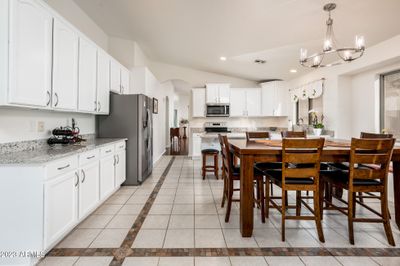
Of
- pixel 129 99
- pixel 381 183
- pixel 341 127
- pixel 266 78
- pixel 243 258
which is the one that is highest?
pixel 266 78

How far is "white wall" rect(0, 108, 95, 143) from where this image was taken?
219cm

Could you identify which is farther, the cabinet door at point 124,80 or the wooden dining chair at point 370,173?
the cabinet door at point 124,80

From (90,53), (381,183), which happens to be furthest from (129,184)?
(381,183)

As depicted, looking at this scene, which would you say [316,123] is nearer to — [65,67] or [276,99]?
[276,99]

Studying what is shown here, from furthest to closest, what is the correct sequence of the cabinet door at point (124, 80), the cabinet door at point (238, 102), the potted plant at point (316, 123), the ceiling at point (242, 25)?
the cabinet door at point (238, 102), the potted plant at point (316, 123), the cabinet door at point (124, 80), the ceiling at point (242, 25)

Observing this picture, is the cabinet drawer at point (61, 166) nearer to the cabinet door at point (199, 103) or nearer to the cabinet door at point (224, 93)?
the cabinet door at point (199, 103)

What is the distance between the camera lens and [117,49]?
5191 millimetres

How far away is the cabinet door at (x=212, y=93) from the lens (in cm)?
697

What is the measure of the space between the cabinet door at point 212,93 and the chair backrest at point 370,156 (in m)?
5.02

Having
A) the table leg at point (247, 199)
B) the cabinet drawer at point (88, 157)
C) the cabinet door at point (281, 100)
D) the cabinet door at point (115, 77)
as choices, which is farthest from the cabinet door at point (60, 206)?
the cabinet door at point (281, 100)

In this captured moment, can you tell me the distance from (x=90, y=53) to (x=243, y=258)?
323cm

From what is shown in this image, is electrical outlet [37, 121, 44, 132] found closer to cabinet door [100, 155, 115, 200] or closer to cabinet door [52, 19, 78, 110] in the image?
cabinet door [52, 19, 78, 110]

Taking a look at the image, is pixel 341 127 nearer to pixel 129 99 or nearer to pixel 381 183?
pixel 381 183

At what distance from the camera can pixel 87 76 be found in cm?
320
